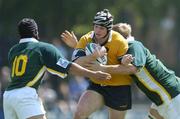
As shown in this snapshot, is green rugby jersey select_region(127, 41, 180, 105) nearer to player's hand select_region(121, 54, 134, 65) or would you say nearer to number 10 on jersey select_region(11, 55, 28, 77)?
player's hand select_region(121, 54, 134, 65)

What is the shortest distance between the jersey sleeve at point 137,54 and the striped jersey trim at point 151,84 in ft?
0.95

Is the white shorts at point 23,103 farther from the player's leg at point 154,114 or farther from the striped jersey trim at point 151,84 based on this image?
the player's leg at point 154,114

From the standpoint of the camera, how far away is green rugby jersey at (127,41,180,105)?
43.5 ft

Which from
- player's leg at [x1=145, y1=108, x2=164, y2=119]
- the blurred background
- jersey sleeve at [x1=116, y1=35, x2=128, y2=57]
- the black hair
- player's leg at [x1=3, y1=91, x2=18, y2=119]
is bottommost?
the blurred background

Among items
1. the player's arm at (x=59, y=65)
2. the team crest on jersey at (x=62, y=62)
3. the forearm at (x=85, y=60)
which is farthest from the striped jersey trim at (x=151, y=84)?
the team crest on jersey at (x=62, y=62)

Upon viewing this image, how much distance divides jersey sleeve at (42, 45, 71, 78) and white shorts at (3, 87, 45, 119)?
407 millimetres

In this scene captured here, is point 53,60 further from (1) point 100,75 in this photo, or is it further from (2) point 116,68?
(2) point 116,68

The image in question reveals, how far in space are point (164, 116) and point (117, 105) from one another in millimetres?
741

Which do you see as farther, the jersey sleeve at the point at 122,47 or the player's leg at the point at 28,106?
the jersey sleeve at the point at 122,47

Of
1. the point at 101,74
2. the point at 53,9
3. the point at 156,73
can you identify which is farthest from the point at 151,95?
the point at 53,9

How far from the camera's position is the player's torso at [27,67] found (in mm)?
12367

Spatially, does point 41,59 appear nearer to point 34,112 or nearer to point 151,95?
point 34,112

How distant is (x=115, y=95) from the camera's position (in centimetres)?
1355

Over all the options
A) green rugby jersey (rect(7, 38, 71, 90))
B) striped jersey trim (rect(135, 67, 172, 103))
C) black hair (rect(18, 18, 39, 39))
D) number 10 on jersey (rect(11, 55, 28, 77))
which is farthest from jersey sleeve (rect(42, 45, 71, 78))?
striped jersey trim (rect(135, 67, 172, 103))
